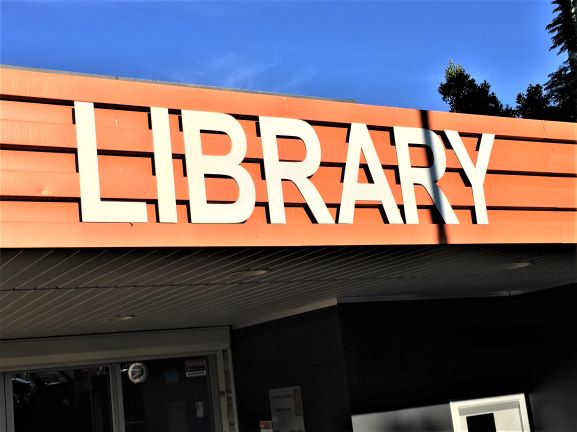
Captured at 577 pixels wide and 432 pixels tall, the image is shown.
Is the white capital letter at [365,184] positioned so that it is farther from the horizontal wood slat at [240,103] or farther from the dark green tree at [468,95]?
the dark green tree at [468,95]

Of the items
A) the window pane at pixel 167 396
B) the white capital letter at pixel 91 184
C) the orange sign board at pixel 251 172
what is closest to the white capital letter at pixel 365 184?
the orange sign board at pixel 251 172

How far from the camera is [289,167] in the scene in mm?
5527

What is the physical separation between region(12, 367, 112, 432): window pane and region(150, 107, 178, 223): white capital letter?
5.47 meters

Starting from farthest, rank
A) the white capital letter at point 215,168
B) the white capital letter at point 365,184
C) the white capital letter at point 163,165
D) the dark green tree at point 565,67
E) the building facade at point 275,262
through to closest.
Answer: the dark green tree at point 565,67 < the white capital letter at point 365,184 < the white capital letter at point 215,168 < the white capital letter at point 163,165 < the building facade at point 275,262

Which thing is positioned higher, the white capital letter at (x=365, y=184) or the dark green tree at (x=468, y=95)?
the dark green tree at (x=468, y=95)

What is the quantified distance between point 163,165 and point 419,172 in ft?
7.34


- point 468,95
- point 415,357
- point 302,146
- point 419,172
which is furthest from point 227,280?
point 468,95

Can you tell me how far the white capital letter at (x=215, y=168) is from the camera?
510 cm

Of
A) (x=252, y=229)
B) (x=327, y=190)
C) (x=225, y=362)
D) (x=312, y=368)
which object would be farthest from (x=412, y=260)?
(x=225, y=362)

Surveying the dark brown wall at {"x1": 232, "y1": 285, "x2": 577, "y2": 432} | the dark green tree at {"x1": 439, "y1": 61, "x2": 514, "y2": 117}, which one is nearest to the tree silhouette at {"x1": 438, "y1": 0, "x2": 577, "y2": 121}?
the dark green tree at {"x1": 439, "y1": 61, "x2": 514, "y2": 117}

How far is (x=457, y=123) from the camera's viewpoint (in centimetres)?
646

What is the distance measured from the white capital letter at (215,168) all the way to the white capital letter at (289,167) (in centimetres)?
18

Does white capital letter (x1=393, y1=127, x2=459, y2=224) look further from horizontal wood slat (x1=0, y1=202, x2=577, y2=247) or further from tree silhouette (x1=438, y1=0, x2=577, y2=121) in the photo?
tree silhouette (x1=438, y1=0, x2=577, y2=121)

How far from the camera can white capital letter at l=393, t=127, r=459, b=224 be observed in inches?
236
